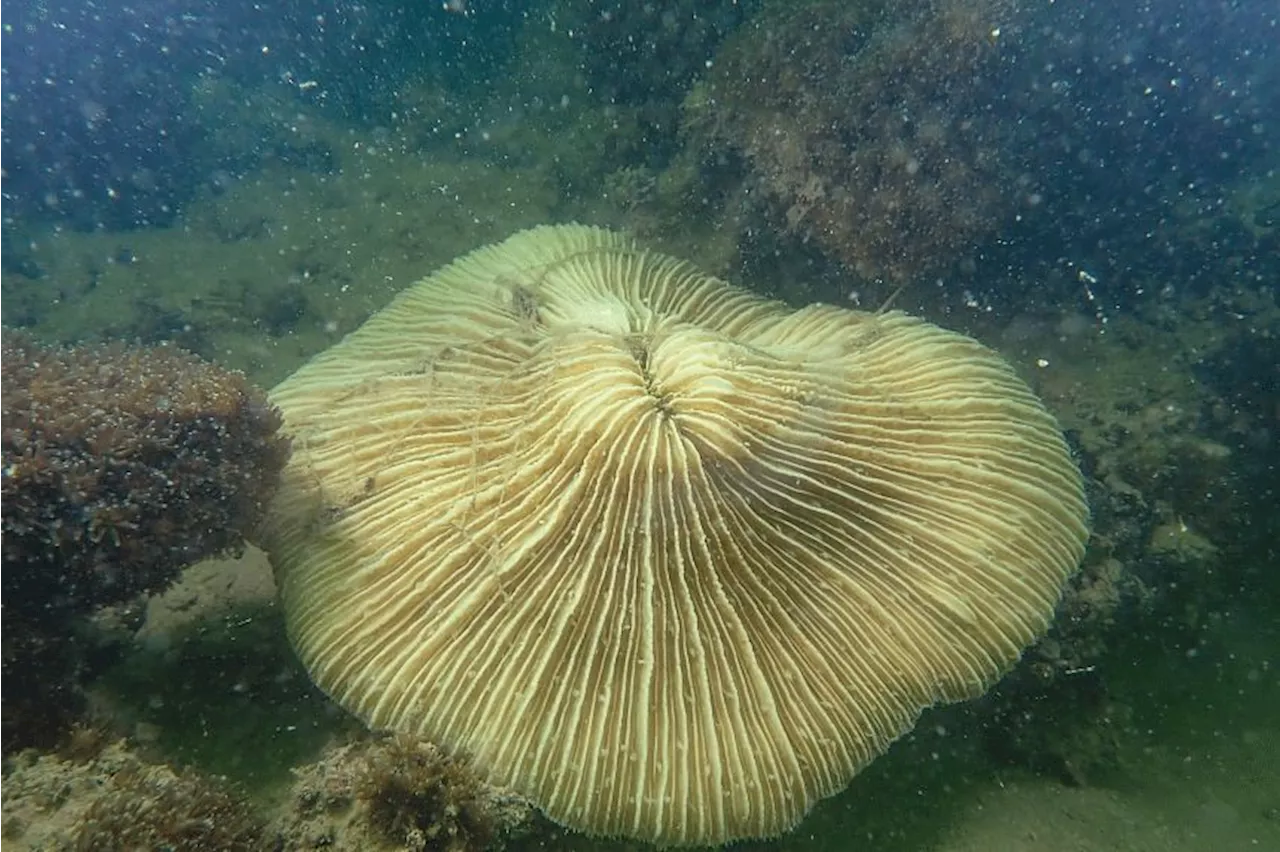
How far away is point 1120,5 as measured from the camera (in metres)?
13.5

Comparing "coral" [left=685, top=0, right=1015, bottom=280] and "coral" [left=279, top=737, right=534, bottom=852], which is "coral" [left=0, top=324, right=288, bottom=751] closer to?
"coral" [left=279, top=737, right=534, bottom=852]

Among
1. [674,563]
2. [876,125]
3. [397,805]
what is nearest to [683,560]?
[674,563]

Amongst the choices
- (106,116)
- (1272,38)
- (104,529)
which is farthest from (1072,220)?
(106,116)

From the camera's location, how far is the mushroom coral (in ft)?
11.8

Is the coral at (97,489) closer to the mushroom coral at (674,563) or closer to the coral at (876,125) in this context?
the mushroom coral at (674,563)

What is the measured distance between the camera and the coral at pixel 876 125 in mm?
7781

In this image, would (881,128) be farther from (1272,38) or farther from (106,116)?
(1272,38)

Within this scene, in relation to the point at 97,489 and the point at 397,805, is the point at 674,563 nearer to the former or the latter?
the point at 397,805

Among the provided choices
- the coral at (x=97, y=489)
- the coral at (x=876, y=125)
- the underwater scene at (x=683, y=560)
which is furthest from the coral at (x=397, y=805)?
the coral at (x=876, y=125)

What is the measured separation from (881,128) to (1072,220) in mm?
3987

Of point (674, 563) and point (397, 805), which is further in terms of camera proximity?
point (674, 563)

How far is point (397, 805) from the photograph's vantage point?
324cm

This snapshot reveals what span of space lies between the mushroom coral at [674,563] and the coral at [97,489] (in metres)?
0.39

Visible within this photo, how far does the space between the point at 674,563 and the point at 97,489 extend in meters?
2.87
